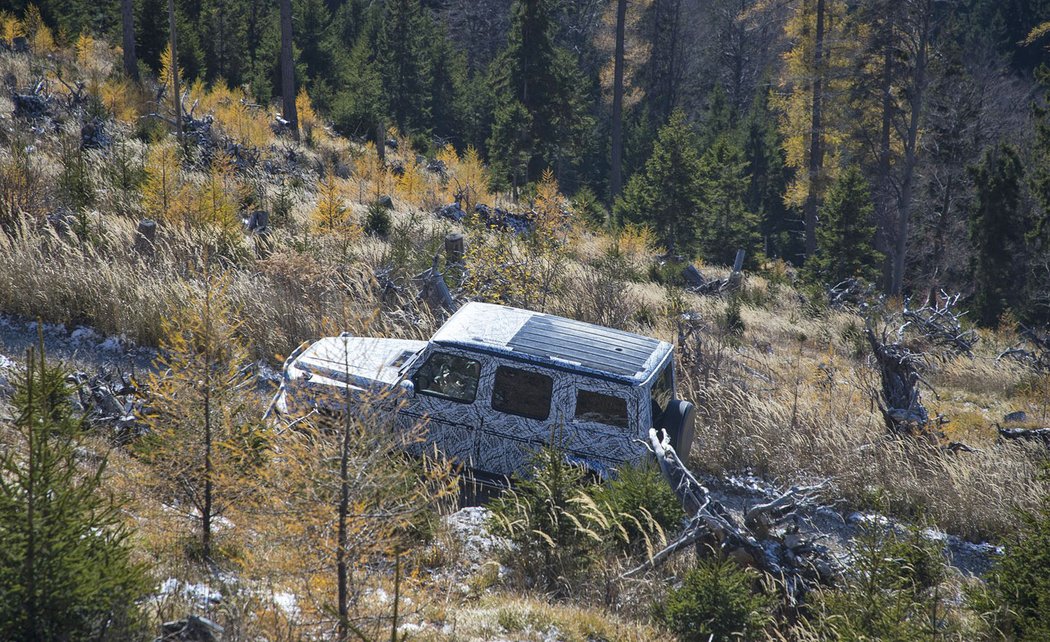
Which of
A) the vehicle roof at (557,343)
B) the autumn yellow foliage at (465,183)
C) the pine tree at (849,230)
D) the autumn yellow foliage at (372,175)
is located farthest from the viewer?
the pine tree at (849,230)

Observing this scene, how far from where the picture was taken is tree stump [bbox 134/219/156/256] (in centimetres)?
1152

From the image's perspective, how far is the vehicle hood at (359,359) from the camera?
7152mm

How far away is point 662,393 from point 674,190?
71.2 ft

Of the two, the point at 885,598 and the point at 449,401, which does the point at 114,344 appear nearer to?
the point at 449,401

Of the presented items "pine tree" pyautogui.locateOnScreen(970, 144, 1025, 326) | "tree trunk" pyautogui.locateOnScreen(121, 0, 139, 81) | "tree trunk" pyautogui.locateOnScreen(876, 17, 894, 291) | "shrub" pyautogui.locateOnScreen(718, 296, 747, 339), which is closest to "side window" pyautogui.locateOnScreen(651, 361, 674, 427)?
"shrub" pyautogui.locateOnScreen(718, 296, 747, 339)

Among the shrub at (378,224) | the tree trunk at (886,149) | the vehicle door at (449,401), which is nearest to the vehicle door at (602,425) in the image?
the vehicle door at (449,401)

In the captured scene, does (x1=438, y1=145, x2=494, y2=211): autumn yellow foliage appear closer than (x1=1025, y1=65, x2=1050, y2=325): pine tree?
No

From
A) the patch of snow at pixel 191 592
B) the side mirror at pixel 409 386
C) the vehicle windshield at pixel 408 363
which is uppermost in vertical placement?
the vehicle windshield at pixel 408 363

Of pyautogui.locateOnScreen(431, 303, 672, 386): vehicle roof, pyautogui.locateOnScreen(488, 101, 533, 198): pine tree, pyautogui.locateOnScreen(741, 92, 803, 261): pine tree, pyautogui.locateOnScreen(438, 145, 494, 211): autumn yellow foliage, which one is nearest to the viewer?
pyautogui.locateOnScreen(431, 303, 672, 386): vehicle roof

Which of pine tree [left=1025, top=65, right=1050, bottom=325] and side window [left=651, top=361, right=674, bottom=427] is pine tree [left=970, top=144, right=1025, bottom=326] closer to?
pine tree [left=1025, top=65, right=1050, bottom=325]

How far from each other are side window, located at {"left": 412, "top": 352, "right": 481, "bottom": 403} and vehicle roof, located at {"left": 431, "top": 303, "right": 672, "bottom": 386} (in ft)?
0.49

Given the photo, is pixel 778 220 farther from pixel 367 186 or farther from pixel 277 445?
pixel 277 445

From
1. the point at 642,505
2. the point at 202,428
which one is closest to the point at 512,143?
the point at 642,505

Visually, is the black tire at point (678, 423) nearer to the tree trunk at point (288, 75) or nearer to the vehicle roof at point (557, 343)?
the vehicle roof at point (557, 343)
